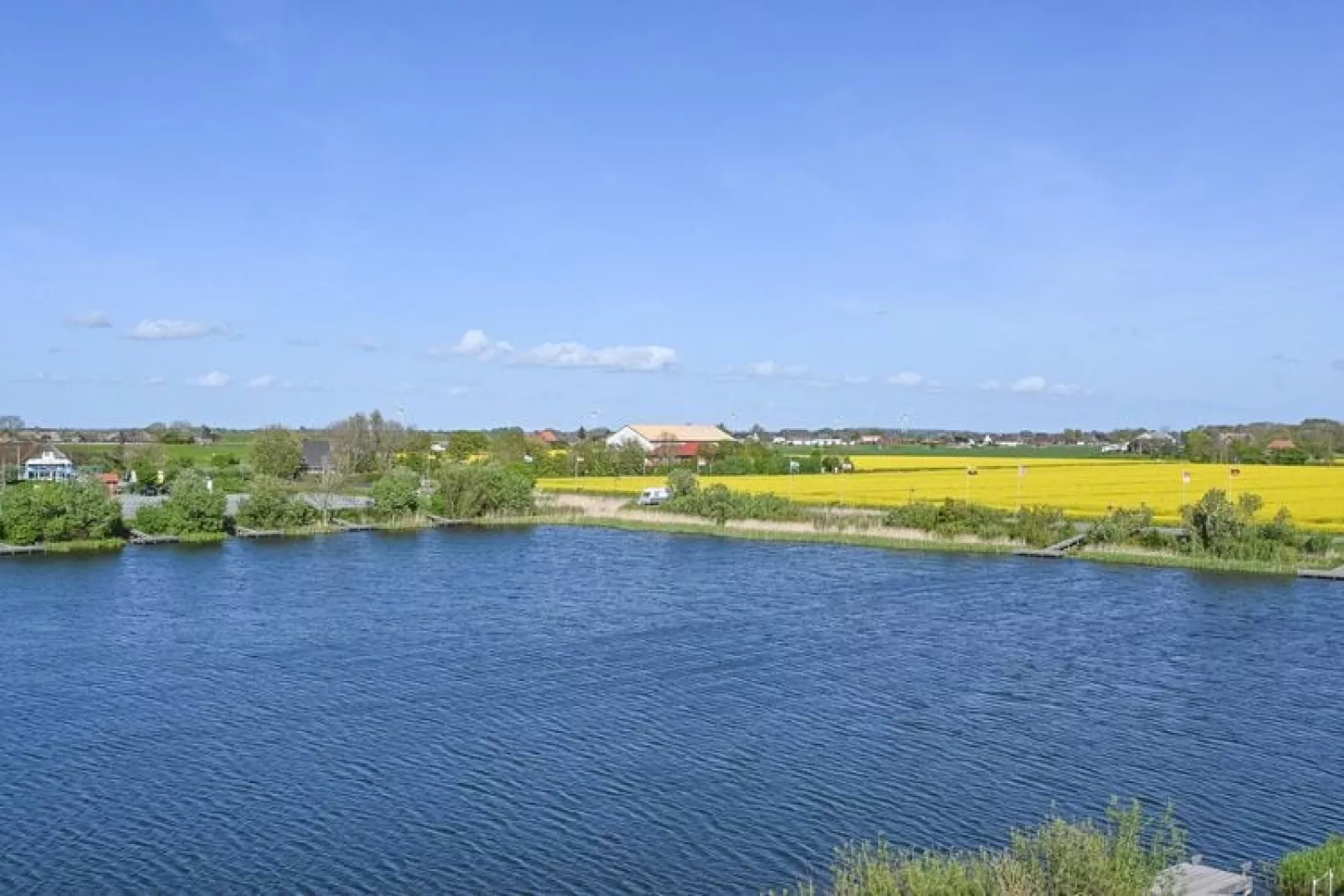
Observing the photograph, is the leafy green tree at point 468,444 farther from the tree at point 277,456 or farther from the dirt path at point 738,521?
the dirt path at point 738,521

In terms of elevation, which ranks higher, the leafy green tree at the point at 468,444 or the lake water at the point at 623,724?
the leafy green tree at the point at 468,444

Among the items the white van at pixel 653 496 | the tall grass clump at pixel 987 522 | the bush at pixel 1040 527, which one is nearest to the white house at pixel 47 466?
the white van at pixel 653 496

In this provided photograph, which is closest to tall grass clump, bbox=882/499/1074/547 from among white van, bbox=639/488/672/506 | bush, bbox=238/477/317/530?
white van, bbox=639/488/672/506

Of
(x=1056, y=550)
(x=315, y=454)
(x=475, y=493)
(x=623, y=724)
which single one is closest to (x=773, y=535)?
(x=1056, y=550)

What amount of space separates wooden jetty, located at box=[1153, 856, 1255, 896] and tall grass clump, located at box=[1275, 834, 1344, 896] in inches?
13.6

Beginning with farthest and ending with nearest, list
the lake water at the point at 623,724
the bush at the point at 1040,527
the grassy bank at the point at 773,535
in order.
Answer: the grassy bank at the point at 773,535 → the bush at the point at 1040,527 → the lake water at the point at 623,724

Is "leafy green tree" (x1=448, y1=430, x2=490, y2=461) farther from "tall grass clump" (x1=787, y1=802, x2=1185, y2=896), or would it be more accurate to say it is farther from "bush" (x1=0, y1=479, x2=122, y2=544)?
"tall grass clump" (x1=787, y1=802, x2=1185, y2=896)

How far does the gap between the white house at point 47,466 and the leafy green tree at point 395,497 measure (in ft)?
105

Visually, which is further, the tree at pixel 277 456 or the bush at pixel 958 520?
the tree at pixel 277 456

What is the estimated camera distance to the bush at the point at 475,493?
184 feet

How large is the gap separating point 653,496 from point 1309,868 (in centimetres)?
4861

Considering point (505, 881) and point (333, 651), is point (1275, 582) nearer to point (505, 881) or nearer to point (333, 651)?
point (333, 651)

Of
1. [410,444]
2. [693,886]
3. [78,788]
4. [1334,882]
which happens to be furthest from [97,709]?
[410,444]

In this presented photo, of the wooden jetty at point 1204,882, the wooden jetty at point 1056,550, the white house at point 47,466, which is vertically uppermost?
the white house at point 47,466
